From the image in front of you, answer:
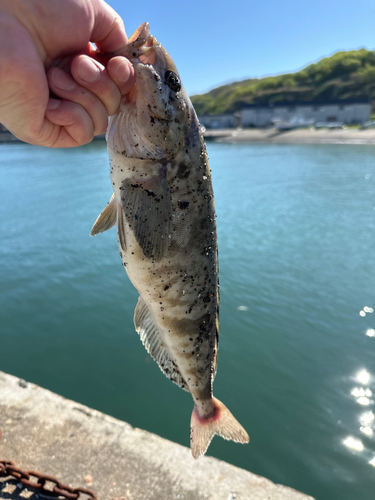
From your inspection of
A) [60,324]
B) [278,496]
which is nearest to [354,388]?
[278,496]

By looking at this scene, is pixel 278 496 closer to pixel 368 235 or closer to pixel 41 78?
pixel 41 78

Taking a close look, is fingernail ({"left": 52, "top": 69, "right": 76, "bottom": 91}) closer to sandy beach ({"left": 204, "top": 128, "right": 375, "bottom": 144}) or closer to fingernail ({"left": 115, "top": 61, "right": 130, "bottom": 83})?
fingernail ({"left": 115, "top": 61, "right": 130, "bottom": 83})

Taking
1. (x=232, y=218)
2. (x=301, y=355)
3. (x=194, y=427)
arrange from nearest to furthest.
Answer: (x=194, y=427) < (x=301, y=355) < (x=232, y=218)

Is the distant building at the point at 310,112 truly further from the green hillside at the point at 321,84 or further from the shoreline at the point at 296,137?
the shoreline at the point at 296,137

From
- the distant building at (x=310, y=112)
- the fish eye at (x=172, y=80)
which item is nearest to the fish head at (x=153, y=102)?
the fish eye at (x=172, y=80)

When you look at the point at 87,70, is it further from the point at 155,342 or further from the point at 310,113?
the point at 310,113

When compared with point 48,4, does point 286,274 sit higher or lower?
lower
